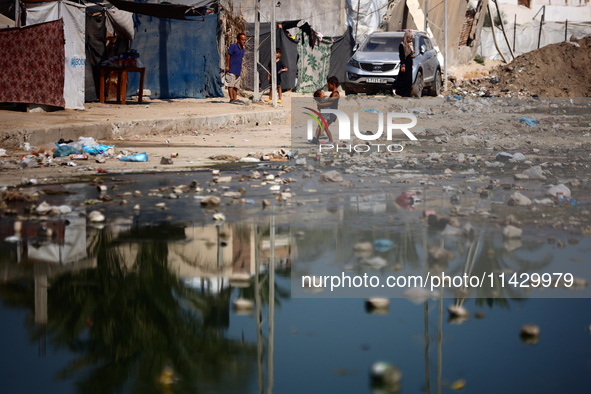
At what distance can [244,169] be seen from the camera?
7215mm

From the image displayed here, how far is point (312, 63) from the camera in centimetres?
2202

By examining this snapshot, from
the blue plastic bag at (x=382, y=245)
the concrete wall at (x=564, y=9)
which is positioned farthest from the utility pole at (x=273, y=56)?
the concrete wall at (x=564, y=9)

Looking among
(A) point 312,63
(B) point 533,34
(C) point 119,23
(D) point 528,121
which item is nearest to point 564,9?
(B) point 533,34

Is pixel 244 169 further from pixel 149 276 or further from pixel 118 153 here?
pixel 149 276

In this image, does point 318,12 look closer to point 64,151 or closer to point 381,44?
point 381,44

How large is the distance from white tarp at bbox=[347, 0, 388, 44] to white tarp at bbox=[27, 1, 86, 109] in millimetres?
14702

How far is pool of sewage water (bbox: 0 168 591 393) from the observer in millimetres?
2354

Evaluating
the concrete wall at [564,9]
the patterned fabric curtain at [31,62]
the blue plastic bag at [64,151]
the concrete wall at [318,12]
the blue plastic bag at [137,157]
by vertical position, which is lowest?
the blue plastic bag at [137,157]

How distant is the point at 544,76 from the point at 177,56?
14.3m

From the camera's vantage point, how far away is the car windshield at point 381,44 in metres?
17.8

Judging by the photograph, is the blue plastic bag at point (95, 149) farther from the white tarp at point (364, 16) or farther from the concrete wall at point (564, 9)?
the concrete wall at point (564, 9)

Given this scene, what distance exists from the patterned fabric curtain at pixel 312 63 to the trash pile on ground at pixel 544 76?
4.32 meters

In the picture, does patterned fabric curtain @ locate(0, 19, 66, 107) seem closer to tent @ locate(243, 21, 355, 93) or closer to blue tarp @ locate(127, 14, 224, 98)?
blue tarp @ locate(127, 14, 224, 98)

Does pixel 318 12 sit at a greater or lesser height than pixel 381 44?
greater
